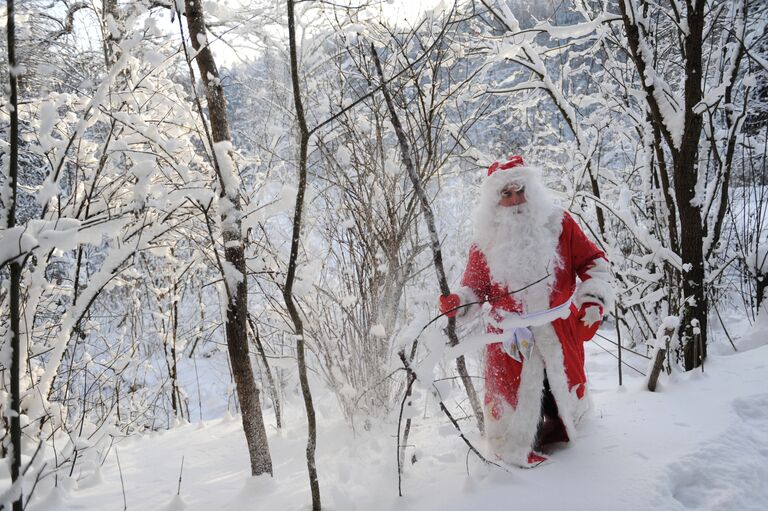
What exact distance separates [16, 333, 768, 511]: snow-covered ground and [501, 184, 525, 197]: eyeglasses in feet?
3.76

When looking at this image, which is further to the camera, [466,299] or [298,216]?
[466,299]

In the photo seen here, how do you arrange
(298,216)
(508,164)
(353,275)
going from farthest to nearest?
(353,275), (508,164), (298,216)

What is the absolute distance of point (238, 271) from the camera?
2098 mm

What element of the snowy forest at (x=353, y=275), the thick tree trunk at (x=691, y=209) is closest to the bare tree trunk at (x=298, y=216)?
the snowy forest at (x=353, y=275)

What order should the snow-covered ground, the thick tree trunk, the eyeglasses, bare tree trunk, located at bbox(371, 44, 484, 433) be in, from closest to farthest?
the snow-covered ground → bare tree trunk, located at bbox(371, 44, 484, 433) → the eyeglasses → the thick tree trunk

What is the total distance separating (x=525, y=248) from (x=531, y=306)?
28 centimetres

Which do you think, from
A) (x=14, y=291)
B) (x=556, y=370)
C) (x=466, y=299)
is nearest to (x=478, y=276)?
(x=466, y=299)

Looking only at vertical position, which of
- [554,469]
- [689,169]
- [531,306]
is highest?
[689,169]

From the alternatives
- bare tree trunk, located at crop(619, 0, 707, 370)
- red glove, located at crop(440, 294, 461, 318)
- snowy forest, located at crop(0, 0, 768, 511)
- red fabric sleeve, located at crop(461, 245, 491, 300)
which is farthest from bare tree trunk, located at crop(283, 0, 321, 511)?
bare tree trunk, located at crop(619, 0, 707, 370)

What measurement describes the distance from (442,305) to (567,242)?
73 centimetres

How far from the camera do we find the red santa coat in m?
2.01

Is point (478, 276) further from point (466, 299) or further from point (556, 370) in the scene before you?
point (556, 370)

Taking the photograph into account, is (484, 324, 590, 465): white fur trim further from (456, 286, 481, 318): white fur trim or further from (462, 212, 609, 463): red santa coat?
(456, 286, 481, 318): white fur trim

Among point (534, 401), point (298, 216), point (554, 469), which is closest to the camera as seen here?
point (298, 216)
